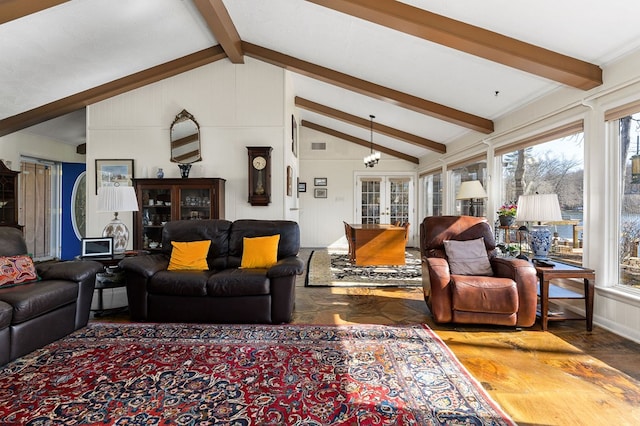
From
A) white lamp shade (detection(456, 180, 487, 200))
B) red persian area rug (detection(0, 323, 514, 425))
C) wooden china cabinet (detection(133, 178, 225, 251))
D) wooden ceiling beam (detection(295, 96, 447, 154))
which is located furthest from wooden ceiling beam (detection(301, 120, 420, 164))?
red persian area rug (detection(0, 323, 514, 425))

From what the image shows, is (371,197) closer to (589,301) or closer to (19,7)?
(589,301)

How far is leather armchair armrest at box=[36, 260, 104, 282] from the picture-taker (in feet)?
9.46

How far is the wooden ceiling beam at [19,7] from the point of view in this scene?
9.73ft

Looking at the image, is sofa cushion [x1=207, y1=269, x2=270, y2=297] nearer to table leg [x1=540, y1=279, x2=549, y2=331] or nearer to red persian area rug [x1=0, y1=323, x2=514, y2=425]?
red persian area rug [x1=0, y1=323, x2=514, y2=425]

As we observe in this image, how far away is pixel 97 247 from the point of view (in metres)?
3.59

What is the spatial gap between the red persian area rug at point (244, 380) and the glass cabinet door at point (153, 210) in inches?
94.2

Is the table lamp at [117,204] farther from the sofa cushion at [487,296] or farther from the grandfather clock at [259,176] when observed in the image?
the sofa cushion at [487,296]

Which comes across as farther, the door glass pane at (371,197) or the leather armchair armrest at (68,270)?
the door glass pane at (371,197)

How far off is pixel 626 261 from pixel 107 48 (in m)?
6.09

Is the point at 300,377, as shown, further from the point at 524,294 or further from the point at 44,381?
the point at 524,294

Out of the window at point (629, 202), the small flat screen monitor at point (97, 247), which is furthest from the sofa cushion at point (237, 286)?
the window at point (629, 202)

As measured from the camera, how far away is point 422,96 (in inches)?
199

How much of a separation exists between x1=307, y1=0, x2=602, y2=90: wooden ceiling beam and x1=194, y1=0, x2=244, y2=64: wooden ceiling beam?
1621 millimetres

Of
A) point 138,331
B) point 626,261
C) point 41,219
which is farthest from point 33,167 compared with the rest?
point 626,261
